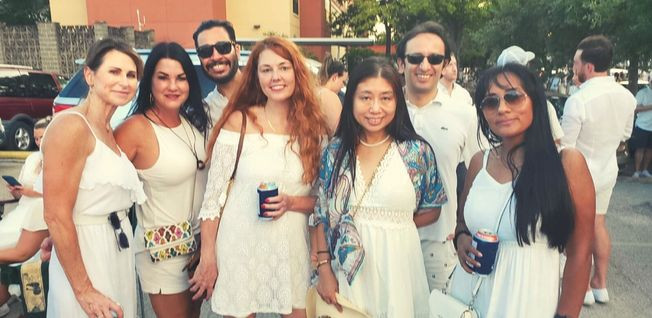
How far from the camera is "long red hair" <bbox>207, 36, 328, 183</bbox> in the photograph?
232cm

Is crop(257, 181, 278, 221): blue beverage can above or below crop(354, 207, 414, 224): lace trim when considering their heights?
above

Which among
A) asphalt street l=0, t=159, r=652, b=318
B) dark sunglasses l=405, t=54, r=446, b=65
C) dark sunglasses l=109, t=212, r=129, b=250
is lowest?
asphalt street l=0, t=159, r=652, b=318

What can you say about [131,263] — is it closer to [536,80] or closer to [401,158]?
[401,158]

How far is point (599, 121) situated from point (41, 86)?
12940 mm

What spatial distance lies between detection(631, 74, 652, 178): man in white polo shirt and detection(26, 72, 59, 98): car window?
13576 millimetres

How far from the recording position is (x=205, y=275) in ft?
7.65

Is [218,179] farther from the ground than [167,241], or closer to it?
farther from the ground

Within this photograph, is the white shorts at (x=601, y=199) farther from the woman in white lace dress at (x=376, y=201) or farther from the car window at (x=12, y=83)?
the car window at (x=12, y=83)

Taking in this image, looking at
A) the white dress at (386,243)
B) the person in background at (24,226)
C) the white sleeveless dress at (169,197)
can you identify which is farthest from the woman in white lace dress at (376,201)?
the person in background at (24,226)

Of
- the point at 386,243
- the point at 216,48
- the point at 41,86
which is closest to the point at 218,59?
the point at 216,48

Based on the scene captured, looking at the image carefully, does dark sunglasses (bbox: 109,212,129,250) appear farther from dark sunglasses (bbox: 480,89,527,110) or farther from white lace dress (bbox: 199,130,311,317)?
dark sunglasses (bbox: 480,89,527,110)

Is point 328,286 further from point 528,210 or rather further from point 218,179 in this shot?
point 528,210

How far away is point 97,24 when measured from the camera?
1878 centimetres

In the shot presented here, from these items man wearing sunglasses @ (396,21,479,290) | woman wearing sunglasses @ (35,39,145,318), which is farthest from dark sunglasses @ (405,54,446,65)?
woman wearing sunglasses @ (35,39,145,318)
